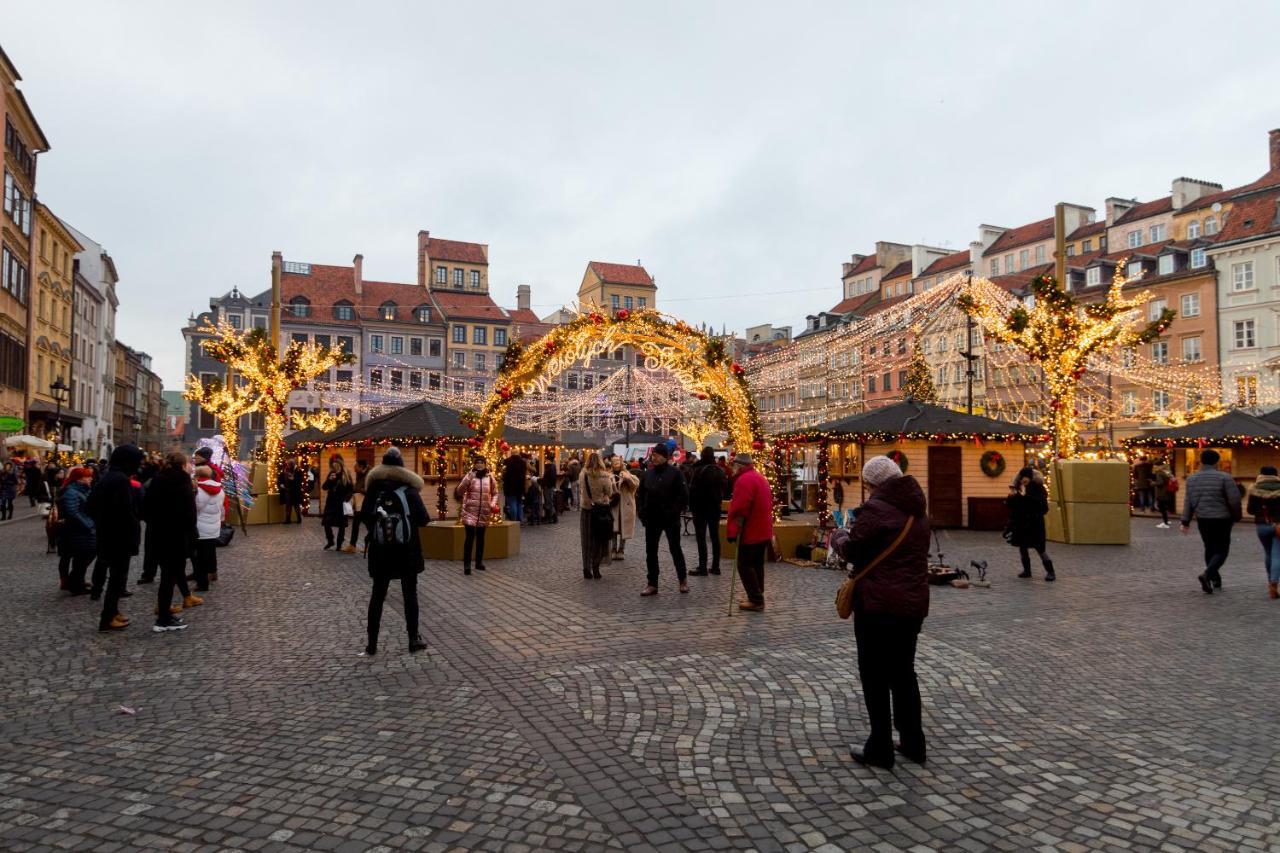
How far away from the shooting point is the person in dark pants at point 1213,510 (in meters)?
10.9

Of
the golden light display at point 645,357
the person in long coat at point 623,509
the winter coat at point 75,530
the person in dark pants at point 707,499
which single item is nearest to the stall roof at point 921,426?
the golden light display at point 645,357

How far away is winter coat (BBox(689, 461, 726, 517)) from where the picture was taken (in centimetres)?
1228

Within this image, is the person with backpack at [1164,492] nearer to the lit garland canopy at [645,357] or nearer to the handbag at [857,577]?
the lit garland canopy at [645,357]

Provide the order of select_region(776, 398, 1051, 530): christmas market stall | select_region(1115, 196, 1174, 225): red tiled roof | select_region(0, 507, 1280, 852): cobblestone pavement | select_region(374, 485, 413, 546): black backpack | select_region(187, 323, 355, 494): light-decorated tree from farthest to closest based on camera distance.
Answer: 1. select_region(1115, 196, 1174, 225): red tiled roof
2. select_region(187, 323, 355, 494): light-decorated tree
3. select_region(776, 398, 1051, 530): christmas market stall
4. select_region(374, 485, 413, 546): black backpack
5. select_region(0, 507, 1280, 852): cobblestone pavement

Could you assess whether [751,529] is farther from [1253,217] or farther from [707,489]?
[1253,217]

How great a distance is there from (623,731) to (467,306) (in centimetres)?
6971

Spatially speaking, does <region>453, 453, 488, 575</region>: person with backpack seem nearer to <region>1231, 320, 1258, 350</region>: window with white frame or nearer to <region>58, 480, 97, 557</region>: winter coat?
<region>58, 480, 97, 557</region>: winter coat

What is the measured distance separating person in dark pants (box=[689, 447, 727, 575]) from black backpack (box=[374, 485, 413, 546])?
544 centimetres

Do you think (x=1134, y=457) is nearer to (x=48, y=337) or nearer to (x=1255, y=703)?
(x=1255, y=703)

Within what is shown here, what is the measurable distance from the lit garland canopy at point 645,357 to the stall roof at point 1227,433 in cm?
1782

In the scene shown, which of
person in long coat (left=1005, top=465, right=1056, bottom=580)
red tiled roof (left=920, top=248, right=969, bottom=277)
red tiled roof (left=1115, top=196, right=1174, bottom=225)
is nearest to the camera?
person in long coat (left=1005, top=465, right=1056, bottom=580)

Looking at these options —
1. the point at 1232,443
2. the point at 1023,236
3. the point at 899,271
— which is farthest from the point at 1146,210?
the point at 1232,443

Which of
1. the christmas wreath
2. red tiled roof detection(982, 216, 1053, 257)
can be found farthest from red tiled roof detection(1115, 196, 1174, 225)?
the christmas wreath

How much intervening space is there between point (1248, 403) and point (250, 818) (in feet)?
150
